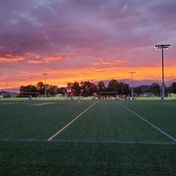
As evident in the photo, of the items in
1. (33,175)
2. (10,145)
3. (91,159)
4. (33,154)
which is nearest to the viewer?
(33,175)

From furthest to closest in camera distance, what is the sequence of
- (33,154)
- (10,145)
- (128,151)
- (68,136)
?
(68,136) < (10,145) < (128,151) < (33,154)

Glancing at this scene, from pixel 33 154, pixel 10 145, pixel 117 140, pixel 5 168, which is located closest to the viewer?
pixel 5 168

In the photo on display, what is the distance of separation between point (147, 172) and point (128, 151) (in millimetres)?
2037

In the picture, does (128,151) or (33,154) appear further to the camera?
(128,151)

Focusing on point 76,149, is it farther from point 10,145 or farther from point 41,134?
A: point 41,134

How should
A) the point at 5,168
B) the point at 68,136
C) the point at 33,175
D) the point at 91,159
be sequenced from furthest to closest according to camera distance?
the point at 68,136, the point at 91,159, the point at 5,168, the point at 33,175

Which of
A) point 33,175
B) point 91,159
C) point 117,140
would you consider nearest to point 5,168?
point 33,175

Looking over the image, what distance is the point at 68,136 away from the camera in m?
10.4

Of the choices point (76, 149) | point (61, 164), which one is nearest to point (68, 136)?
point (76, 149)

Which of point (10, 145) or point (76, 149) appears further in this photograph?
point (10, 145)

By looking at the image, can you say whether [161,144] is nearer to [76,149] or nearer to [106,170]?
[76,149]

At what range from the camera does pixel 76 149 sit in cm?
802

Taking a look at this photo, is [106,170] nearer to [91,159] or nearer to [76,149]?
[91,159]

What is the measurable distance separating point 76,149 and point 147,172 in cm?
265
